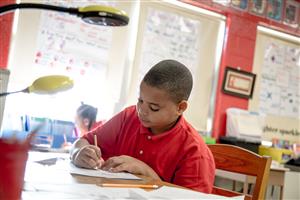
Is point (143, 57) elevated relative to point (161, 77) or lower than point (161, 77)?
elevated

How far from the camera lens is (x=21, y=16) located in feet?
9.63

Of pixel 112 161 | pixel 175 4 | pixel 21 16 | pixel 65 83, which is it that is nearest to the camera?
pixel 65 83

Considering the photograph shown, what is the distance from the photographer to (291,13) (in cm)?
438

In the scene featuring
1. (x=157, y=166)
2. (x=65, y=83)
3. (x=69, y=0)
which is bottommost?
(x=157, y=166)

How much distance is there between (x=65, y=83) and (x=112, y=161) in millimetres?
449

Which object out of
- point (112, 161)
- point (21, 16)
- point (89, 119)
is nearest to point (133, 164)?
point (112, 161)

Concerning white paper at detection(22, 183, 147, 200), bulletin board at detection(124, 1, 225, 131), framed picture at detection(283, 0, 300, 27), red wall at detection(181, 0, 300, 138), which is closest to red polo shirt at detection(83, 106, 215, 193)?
white paper at detection(22, 183, 147, 200)

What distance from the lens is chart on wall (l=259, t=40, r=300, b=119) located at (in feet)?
→ 13.7

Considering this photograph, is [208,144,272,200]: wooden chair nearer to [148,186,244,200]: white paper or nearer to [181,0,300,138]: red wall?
[148,186,244,200]: white paper

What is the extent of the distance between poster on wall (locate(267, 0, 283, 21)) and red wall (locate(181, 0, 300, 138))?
205mm

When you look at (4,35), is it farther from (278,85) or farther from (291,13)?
(291,13)

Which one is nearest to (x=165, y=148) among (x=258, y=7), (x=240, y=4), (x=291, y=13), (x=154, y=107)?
(x=154, y=107)

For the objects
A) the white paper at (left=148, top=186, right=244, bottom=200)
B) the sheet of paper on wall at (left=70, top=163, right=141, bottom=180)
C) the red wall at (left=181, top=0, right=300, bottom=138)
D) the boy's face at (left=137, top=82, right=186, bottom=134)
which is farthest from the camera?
the red wall at (left=181, top=0, right=300, bottom=138)

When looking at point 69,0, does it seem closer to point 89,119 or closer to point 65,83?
point 89,119
